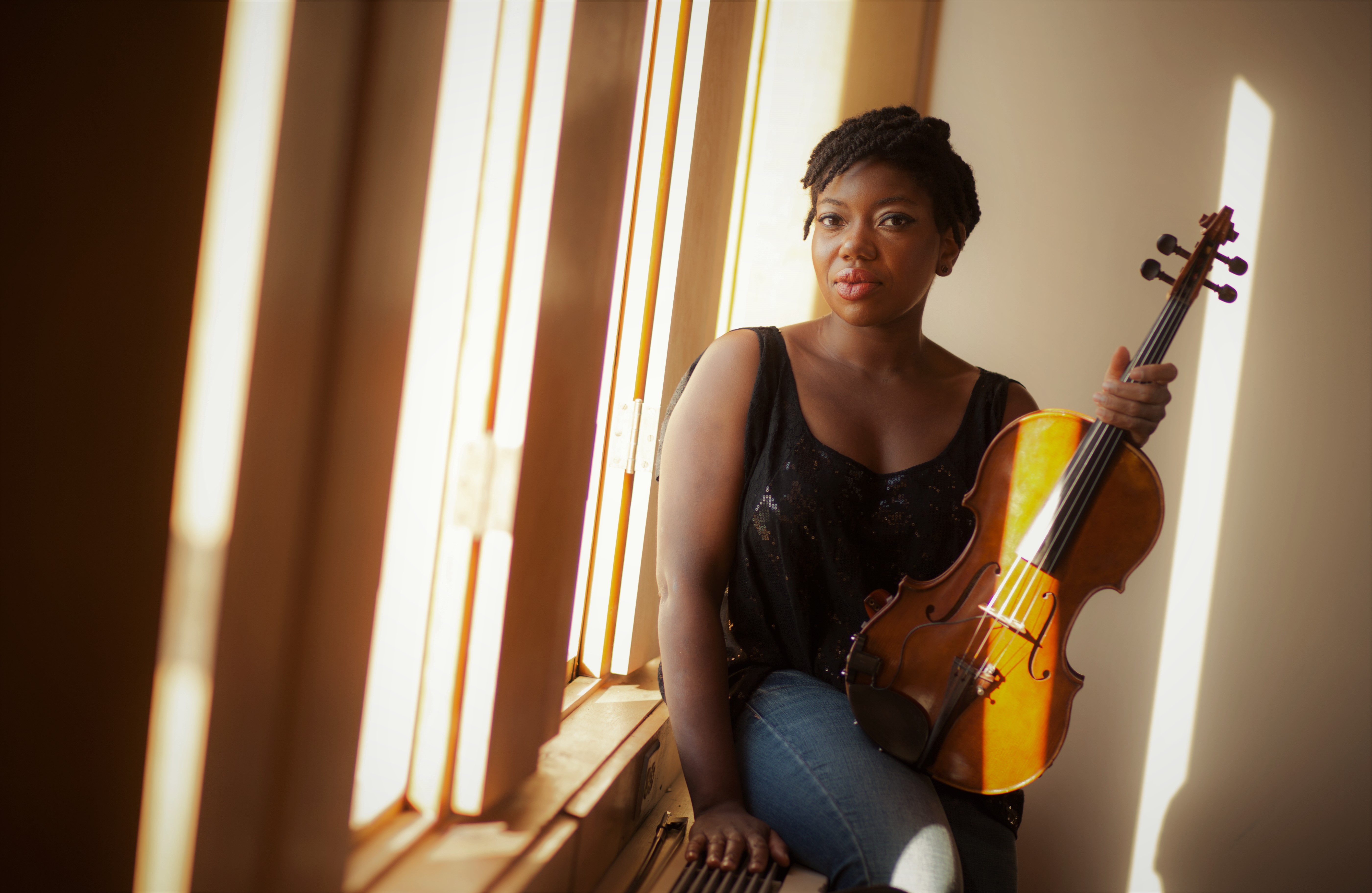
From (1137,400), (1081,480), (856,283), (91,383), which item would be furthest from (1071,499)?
(91,383)

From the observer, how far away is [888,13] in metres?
1.69

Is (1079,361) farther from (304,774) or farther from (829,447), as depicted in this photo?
(304,774)

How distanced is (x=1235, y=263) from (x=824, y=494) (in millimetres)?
604

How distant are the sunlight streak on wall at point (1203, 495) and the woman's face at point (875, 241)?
88cm

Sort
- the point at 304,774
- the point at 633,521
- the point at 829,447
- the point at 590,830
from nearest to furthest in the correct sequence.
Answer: the point at 304,774
the point at 590,830
the point at 829,447
the point at 633,521

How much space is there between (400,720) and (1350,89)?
2051mm

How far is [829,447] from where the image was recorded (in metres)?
1.08

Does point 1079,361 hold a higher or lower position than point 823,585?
higher

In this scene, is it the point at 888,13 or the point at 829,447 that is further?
the point at 888,13

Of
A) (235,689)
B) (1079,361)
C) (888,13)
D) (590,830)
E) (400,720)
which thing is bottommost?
(590,830)

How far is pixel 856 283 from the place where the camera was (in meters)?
1.10

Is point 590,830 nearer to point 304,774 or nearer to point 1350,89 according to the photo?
point 304,774

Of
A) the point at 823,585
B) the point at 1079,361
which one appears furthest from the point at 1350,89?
the point at 823,585

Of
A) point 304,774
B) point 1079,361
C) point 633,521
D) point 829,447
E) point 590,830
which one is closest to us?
point 304,774
